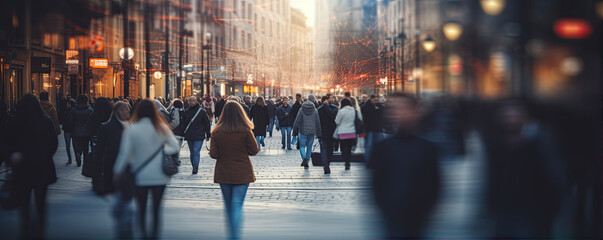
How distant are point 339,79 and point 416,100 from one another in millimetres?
25754

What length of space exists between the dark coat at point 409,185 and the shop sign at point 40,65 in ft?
77.7

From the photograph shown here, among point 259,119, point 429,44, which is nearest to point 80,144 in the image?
point 259,119

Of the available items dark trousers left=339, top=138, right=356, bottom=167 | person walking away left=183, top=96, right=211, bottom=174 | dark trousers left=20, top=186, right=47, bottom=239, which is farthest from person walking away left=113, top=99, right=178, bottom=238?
dark trousers left=339, top=138, right=356, bottom=167

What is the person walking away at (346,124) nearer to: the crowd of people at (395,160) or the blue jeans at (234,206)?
the crowd of people at (395,160)

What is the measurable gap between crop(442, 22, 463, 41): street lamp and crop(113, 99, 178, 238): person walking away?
3.33 meters

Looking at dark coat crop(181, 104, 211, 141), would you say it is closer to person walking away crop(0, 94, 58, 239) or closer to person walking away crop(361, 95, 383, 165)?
person walking away crop(361, 95, 383, 165)

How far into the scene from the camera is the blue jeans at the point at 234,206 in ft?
23.7

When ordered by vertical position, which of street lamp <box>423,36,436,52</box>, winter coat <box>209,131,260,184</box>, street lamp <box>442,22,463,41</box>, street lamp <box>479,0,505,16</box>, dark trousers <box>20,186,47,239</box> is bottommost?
dark trousers <box>20,186,47,239</box>

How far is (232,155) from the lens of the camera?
24.6ft

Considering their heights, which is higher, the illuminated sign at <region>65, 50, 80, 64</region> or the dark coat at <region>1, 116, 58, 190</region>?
the illuminated sign at <region>65, 50, 80, 64</region>

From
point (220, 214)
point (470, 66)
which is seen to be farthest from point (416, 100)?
point (220, 214)

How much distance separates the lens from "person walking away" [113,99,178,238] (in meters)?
6.57

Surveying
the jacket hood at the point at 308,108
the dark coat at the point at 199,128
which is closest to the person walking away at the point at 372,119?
the jacket hood at the point at 308,108

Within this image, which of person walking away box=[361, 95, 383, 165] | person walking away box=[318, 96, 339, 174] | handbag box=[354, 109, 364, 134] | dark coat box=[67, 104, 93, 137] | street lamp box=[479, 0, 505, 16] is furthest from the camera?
person walking away box=[361, 95, 383, 165]
